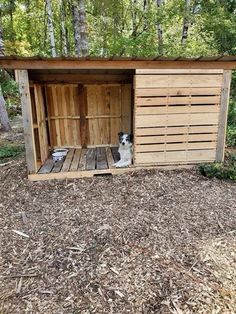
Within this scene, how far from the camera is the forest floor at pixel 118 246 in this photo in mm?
2424

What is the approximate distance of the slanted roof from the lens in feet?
14.3

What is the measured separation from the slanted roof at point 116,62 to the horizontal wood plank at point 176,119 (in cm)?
90

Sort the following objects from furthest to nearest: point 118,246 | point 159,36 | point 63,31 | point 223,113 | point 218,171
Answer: point 63,31, point 159,36, point 223,113, point 218,171, point 118,246

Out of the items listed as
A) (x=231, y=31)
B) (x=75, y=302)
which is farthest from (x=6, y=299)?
(x=231, y=31)

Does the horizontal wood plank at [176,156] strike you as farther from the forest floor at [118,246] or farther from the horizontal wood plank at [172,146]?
the forest floor at [118,246]

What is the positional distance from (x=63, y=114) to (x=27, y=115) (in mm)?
2201

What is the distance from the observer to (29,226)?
362 cm

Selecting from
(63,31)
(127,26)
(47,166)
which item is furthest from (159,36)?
(47,166)

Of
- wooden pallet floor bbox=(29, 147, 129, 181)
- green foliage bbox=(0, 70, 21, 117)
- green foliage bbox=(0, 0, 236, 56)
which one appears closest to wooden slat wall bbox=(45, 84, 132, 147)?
wooden pallet floor bbox=(29, 147, 129, 181)

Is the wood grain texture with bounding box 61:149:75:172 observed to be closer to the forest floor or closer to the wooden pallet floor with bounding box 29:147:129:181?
the wooden pallet floor with bounding box 29:147:129:181

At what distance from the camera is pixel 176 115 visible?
5.08m

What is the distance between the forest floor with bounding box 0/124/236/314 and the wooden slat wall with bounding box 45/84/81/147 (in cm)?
227

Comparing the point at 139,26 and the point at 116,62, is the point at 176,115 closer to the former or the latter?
the point at 116,62

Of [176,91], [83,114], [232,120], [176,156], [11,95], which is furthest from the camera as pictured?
[11,95]
